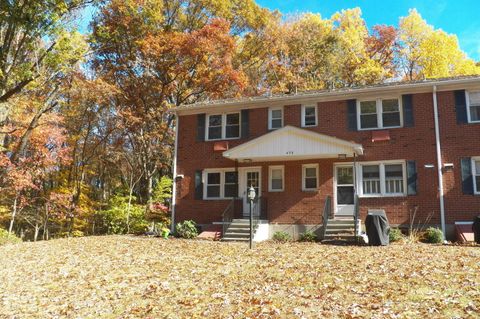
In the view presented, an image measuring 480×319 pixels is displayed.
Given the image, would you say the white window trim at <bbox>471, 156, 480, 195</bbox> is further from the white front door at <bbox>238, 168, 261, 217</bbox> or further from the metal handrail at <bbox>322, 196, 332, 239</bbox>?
the white front door at <bbox>238, 168, 261, 217</bbox>

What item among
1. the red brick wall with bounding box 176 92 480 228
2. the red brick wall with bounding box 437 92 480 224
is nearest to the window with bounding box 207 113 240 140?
the red brick wall with bounding box 176 92 480 228

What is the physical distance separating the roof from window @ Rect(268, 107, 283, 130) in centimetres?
43

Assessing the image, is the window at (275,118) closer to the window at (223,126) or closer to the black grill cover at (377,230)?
the window at (223,126)

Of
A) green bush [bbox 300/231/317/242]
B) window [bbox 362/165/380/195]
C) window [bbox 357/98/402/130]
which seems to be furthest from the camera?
window [bbox 357/98/402/130]

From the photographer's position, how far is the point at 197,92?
25906mm

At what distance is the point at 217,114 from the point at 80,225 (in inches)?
520

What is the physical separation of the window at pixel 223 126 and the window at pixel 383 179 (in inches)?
231

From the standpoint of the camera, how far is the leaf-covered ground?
6512mm

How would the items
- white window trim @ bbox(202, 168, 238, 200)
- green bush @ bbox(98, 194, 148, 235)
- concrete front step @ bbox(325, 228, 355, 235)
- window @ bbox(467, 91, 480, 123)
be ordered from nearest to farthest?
concrete front step @ bbox(325, 228, 355, 235) < window @ bbox(467, 91, 480, 123) < white window trim @ bbox(202, 168, 238, 200) < green bush @ bbox(98, 194, 148, 235)

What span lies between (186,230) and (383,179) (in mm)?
8089

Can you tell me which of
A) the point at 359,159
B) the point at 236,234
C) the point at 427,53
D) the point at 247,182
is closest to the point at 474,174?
the point at 359,159

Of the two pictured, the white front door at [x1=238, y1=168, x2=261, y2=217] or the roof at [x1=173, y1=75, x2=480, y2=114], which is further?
the white front door at [x1=238, y1=168, x2=261, y2=217]

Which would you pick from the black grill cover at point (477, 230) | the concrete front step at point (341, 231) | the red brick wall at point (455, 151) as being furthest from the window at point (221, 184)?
the black grill cover at point (477, 230)

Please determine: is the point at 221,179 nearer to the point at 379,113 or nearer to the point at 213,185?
the point at 213,185
